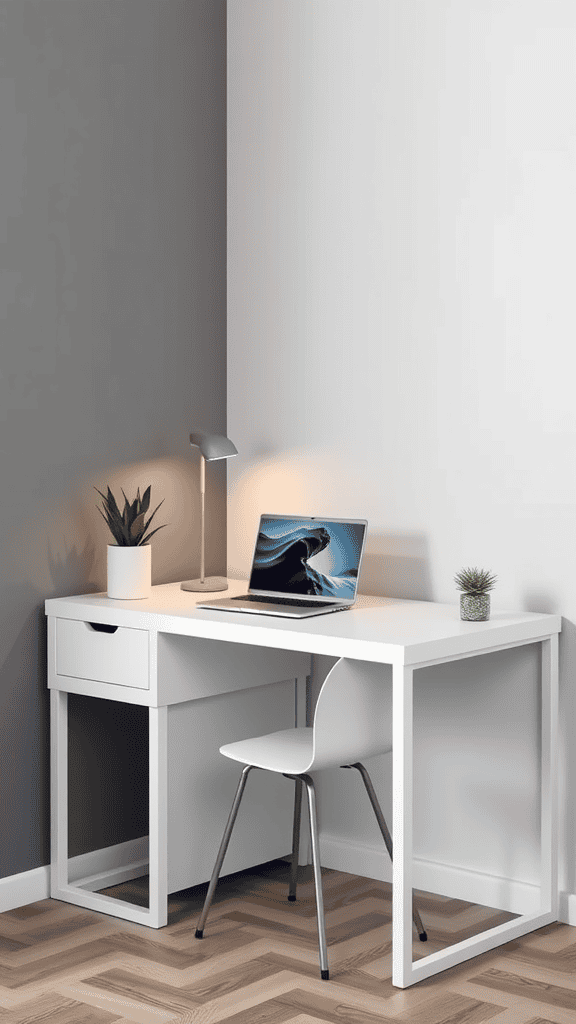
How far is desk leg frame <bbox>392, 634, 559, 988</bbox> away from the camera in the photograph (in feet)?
8.13

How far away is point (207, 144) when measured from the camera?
3492 mm

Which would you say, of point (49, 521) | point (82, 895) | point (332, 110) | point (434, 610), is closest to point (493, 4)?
point (332, 110)

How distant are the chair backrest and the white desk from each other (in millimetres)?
79

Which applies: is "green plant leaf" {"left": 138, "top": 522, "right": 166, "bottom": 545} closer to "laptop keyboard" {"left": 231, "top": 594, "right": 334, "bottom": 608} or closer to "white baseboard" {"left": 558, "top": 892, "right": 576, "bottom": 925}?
"laptop keyboard" {"left": 231, "top": 594, "right": 334, "bottom": 608}

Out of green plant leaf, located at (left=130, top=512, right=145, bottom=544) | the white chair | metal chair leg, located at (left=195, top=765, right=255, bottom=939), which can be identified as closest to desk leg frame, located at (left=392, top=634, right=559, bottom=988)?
the white chair

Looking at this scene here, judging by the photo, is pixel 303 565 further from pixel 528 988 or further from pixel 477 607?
pixel 528 988

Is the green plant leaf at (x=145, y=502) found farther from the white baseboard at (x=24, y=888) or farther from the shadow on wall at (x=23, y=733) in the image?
the white baseboard at (x=24, y=888)

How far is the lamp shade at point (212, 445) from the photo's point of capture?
320 centimetres

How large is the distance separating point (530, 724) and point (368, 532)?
2.16 ft

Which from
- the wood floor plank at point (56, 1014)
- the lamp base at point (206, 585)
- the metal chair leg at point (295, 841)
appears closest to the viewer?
the wood floor plank at point (56, 1014)

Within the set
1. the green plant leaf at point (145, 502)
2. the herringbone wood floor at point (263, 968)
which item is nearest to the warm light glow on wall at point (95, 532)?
the green plant leaf at point (145, 502)

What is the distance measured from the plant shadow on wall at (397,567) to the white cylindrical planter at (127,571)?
62 centimetres

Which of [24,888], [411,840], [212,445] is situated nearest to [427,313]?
[212,445]

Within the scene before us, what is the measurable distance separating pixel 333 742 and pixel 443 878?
778mm
